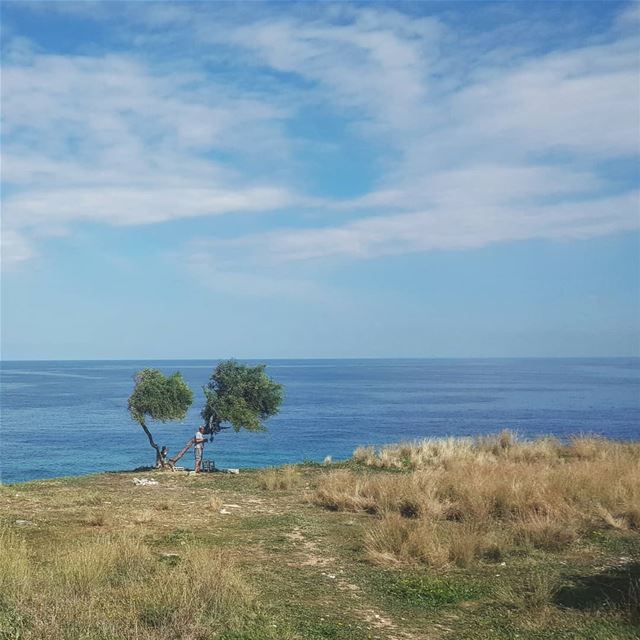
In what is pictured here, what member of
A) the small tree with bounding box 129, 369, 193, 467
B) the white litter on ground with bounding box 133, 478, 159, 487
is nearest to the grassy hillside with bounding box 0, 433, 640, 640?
the white litter on ground with bounding box 133, 478, 159, 487

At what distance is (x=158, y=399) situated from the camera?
28922mm

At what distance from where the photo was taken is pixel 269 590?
1051cm

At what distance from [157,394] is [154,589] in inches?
808

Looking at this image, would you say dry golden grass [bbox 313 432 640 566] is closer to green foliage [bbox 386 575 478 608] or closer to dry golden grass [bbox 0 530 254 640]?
green foliage [bbox 386 575 478 608]

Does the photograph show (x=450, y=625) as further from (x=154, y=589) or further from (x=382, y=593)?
(x=154, y=589)

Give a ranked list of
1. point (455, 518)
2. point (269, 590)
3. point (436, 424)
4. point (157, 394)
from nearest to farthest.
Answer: point (269, 590)
point (455, 518)
point (157, 394)
point (436, 424)

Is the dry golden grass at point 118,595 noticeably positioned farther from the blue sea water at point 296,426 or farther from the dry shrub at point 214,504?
the blue sea water at point 296,426

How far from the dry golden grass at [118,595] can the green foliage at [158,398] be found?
17648 millimetres

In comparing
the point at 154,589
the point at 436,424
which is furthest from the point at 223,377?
the point at 436,424

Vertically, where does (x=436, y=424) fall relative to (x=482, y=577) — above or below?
below

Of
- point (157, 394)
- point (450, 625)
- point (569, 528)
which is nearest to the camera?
point (450, 625)

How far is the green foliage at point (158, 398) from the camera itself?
94.9ft

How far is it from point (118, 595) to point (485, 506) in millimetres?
10240

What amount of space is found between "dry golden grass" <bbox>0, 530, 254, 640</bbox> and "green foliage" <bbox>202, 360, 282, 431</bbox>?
1792 centimetres
